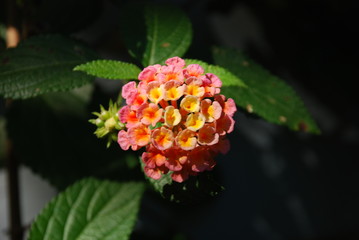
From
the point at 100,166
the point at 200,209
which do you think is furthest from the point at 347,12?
the point at 100,166

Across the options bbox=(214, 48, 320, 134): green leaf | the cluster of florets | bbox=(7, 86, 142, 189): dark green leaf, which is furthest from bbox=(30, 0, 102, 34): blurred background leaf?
the cluster of florets

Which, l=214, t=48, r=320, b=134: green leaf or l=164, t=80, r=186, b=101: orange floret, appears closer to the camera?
l=164, t=80, r=186, b=101: orange floret

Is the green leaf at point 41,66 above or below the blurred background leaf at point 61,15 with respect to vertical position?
above

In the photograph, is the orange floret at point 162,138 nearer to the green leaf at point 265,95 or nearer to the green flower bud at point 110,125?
the green flower bud at point 110,125

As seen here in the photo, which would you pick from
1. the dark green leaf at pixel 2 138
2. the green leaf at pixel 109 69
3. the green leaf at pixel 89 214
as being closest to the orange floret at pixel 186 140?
the green leaf at pixel 109 69

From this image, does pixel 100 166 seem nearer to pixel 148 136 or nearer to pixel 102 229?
pixel 102 229

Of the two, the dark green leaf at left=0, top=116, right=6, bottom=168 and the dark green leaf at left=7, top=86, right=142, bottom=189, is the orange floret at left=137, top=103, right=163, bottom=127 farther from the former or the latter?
the dark green leaf at left=0, top=116, right=6, bottom=168

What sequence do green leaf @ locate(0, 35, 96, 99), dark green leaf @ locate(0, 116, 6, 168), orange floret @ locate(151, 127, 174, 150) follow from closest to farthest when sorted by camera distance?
orange floret @ locate(151, 127, 174, 150) < green leaf @ locate(0, 35, 96, 99) < dark green leaf @ locate(0, 116, 6, 168)
